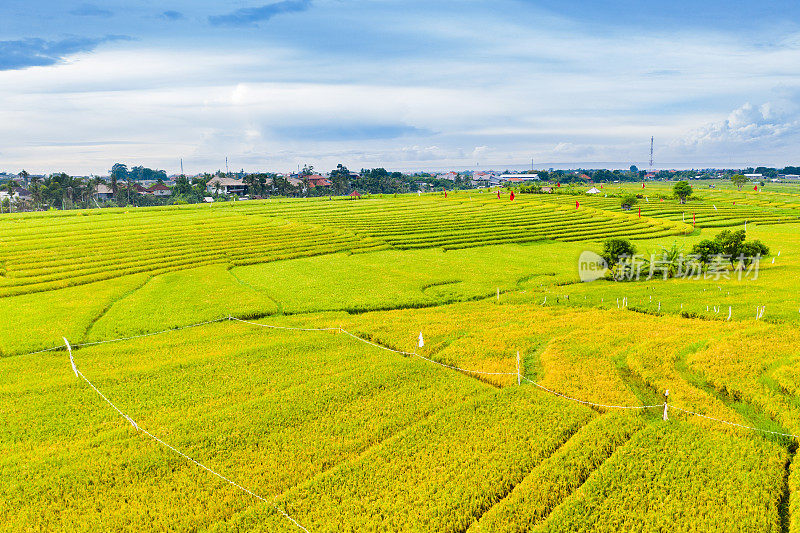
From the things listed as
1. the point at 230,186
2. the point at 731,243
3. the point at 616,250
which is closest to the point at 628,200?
the point at 731,243

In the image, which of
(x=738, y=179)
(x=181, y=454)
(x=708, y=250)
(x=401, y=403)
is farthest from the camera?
(x=738, y=179)

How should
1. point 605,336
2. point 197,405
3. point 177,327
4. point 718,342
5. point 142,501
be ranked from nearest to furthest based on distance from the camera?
1. point 142,501
2. point 197,405
3. point 718,342
4. point 605,336
5. point 177,327

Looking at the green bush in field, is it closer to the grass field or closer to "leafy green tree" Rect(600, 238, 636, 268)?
the grass field

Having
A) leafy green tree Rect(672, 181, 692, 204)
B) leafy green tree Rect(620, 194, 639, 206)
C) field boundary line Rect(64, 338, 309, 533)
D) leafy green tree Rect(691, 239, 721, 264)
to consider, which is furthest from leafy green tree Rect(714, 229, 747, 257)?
leafy green tree Rect(672, 181, 692, 204)

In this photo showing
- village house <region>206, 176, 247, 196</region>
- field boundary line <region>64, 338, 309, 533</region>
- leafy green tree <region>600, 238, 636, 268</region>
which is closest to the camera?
field boundary line <region>64, 338, 309, 533</region>

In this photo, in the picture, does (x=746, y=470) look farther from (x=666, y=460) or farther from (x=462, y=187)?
(x=462, y=187)

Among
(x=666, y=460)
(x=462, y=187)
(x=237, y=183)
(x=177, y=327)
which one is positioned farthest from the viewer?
(x=462, y=187)

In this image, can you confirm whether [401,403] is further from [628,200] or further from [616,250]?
[628,200]

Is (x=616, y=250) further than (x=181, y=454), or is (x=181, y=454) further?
(x=616, y=250)

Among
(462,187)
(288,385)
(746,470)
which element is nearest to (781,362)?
(746,470)
